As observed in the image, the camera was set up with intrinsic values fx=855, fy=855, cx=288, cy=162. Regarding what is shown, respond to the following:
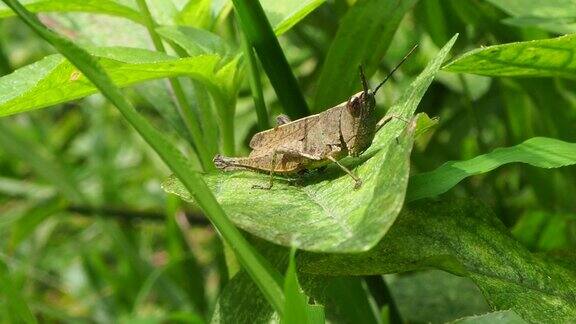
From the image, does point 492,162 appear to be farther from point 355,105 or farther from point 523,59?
point 355,105

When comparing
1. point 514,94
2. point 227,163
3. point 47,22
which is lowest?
point 514,94

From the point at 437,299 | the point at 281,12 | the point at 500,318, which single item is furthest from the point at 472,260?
the point at 437,299

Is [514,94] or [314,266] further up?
[314,266]

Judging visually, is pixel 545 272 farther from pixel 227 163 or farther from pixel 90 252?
pixel 90 252

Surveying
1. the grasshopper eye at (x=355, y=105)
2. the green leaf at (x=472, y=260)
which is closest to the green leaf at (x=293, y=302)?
the green leaf at (x=472, y=260)

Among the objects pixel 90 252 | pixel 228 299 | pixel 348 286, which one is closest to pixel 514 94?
pixel 348 286

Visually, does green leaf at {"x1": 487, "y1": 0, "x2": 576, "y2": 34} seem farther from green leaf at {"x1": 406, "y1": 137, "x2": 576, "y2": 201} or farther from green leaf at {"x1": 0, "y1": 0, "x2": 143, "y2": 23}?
green leaf at {"x1": 0, "y1": 0, "x2": 143, "y2": 23}

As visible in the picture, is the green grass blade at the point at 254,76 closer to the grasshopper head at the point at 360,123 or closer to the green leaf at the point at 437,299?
the grasshopper head at the point at 360,123
